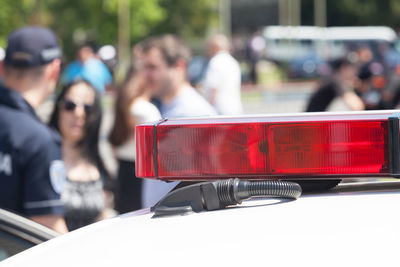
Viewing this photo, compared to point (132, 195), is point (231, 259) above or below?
above

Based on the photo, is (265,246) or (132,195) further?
(132,195)

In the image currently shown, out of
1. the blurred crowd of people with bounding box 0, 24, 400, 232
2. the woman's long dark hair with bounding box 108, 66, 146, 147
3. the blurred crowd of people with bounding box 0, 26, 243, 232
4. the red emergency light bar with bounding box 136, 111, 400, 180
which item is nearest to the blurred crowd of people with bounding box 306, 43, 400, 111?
the blurred crowd of people with bounding box 0, 24, 400, 232

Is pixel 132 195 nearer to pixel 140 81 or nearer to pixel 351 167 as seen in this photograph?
pixel 140 81

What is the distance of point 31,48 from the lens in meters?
3.15

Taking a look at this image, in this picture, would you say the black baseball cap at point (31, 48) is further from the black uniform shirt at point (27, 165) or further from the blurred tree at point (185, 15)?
the blurred tree at point (185, 15)

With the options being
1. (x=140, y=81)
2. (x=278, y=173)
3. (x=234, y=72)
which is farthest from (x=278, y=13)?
(x=278, y=173)

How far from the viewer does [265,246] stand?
3.28 feet

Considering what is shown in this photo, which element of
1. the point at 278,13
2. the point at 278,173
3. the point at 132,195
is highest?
the point at 278,13

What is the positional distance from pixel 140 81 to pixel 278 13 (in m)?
28.1

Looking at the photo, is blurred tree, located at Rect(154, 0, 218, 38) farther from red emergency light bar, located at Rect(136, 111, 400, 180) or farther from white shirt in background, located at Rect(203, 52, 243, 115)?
red emergency light bar, located at Rect(136, 111, 400, 180)

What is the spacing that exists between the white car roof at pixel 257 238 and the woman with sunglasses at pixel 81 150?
287cm

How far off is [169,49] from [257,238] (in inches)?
137

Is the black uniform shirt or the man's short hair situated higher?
the man's short hair

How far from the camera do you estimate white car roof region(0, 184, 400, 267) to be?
0.98 m
